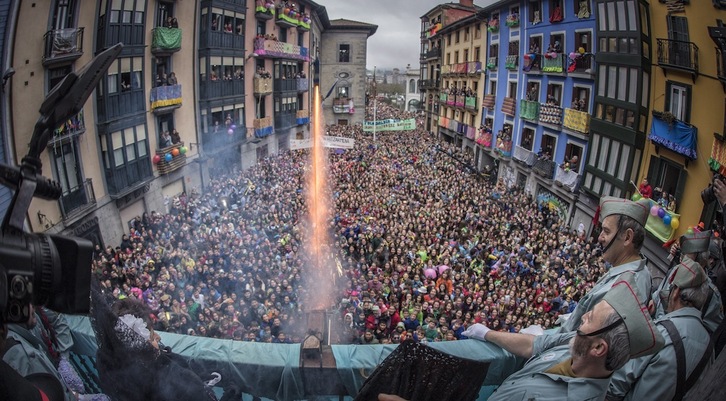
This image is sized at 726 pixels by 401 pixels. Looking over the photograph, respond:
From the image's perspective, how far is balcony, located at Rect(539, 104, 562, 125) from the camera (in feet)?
76.9

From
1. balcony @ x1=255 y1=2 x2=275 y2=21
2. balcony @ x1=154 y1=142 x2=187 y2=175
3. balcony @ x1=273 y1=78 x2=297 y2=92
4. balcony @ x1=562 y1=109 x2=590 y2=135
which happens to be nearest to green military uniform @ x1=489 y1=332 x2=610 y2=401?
balcony @ x1=154 y1=142 x2=187 y2=175

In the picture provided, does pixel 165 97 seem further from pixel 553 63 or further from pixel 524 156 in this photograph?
pixel 524 156

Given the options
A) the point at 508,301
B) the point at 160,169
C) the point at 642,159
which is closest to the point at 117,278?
the point at 160,169

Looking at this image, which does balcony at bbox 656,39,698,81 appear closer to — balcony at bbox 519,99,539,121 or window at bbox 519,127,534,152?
balcony at bbox 519,99,539,121

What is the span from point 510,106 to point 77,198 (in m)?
25.5

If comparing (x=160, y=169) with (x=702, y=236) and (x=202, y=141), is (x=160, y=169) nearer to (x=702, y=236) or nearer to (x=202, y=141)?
(x=202, y=141)

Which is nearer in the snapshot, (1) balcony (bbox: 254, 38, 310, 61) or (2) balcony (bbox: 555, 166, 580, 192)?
(2) balcony (bbox: 555, 166, 580, 192)

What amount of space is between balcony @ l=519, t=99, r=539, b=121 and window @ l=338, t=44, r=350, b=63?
85.8ft

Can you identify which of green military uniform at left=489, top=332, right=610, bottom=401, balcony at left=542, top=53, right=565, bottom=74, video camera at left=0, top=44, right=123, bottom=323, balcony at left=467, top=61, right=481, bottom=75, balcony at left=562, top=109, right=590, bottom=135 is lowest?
green military uniform at left=489, top=332, right=610, bottom=401

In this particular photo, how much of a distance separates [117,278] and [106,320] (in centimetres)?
878

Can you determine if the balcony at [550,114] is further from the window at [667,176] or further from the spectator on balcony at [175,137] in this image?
the spectator on balcony at [175,137]

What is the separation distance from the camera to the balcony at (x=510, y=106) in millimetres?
28969

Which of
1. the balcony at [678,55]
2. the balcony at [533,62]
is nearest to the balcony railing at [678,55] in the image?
the balcony at [678,55]

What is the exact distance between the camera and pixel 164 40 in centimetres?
1661
